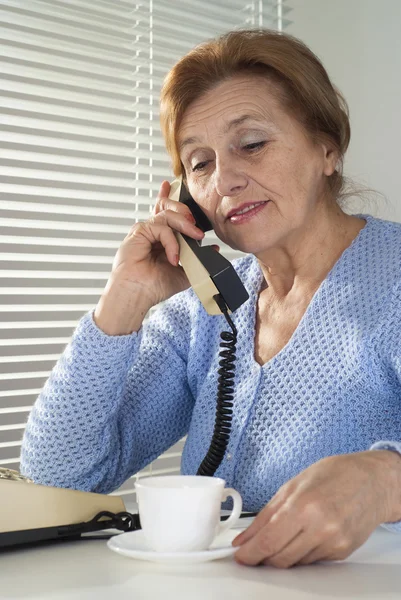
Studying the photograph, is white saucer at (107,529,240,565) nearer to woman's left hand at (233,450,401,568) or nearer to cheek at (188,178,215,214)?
woman's left hand at (233,450,401,568)

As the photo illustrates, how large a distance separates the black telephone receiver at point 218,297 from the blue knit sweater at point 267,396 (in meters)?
0.04

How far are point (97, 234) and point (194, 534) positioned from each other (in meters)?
1.47

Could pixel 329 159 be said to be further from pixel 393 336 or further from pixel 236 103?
pixel 393 336

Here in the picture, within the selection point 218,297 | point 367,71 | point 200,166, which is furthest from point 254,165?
point 367,71

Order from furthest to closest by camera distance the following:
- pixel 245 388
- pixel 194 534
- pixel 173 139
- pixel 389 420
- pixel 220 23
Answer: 1. pixel 220 23
2. pixel 173 139
3. pixel 245 388
4. pixel 389 420
5. pixel 194 534

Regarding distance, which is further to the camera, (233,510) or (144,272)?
(144,272)

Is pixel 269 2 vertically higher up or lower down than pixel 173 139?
higher up

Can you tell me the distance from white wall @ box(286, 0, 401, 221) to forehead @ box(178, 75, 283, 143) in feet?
3.64

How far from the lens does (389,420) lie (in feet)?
4.53

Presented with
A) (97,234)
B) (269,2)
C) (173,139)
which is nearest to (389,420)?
(173,139)

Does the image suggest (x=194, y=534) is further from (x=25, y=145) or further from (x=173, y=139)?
(x=25, y=145)

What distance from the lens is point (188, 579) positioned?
2.81ft

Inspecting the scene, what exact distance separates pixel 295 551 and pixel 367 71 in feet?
6.80

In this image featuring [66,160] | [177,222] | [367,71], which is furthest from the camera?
[367,71]
